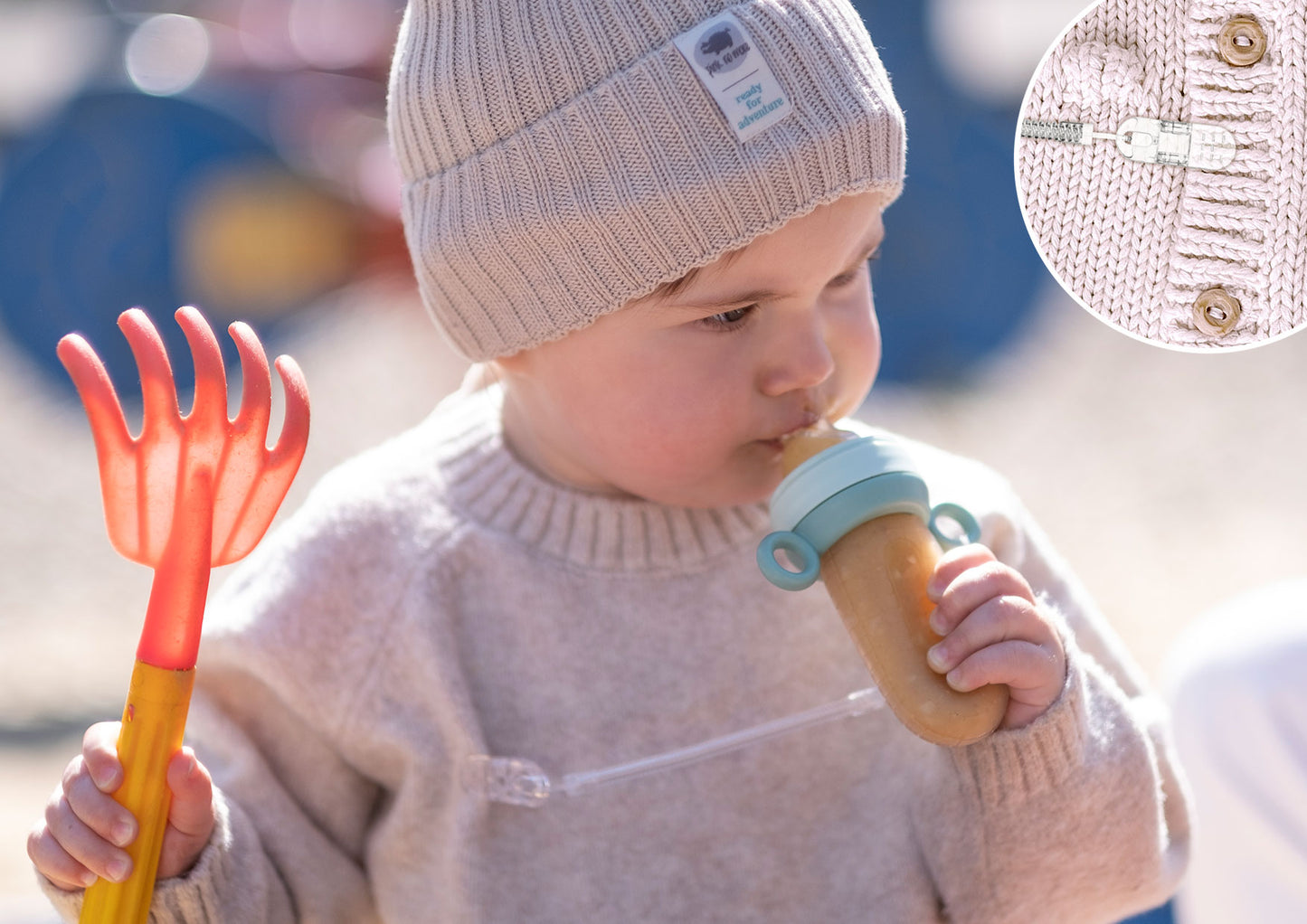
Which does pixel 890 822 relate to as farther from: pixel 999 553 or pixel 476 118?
pixel 476 118

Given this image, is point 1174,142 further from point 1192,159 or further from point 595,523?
point 595,523

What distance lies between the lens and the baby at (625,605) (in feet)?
3.38

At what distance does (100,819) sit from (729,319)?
1.84 ft

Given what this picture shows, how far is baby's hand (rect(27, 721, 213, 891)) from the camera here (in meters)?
0.91

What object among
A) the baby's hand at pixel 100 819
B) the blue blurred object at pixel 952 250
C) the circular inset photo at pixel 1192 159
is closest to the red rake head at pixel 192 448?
the baby's hand at pixel 100 819

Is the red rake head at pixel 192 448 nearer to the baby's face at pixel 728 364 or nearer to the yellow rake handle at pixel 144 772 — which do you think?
the yellow rake handle at pixel 144 772

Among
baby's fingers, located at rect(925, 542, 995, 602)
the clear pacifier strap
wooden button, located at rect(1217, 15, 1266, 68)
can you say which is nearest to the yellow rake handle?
the clear pacifier strap

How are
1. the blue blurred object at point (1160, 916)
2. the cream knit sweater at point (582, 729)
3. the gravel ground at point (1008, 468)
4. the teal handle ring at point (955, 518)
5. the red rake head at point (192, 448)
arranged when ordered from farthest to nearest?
the gravel ground at point (1008, 468), the blue blurred object at point (1160, 916), the cream knit sweater at point (582, 729), the teal handle ring at point (955, 518), the red rake head at point (192, 448)

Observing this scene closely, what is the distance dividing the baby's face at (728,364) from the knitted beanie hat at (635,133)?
0.03 meters

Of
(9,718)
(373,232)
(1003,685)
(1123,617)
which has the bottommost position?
(1123,617)

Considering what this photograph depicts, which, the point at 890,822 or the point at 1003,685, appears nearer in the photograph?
the point at 1003,685

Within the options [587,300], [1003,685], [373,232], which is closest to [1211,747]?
[1003,685]

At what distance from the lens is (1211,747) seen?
4.13 ft

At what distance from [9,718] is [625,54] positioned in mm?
1660
